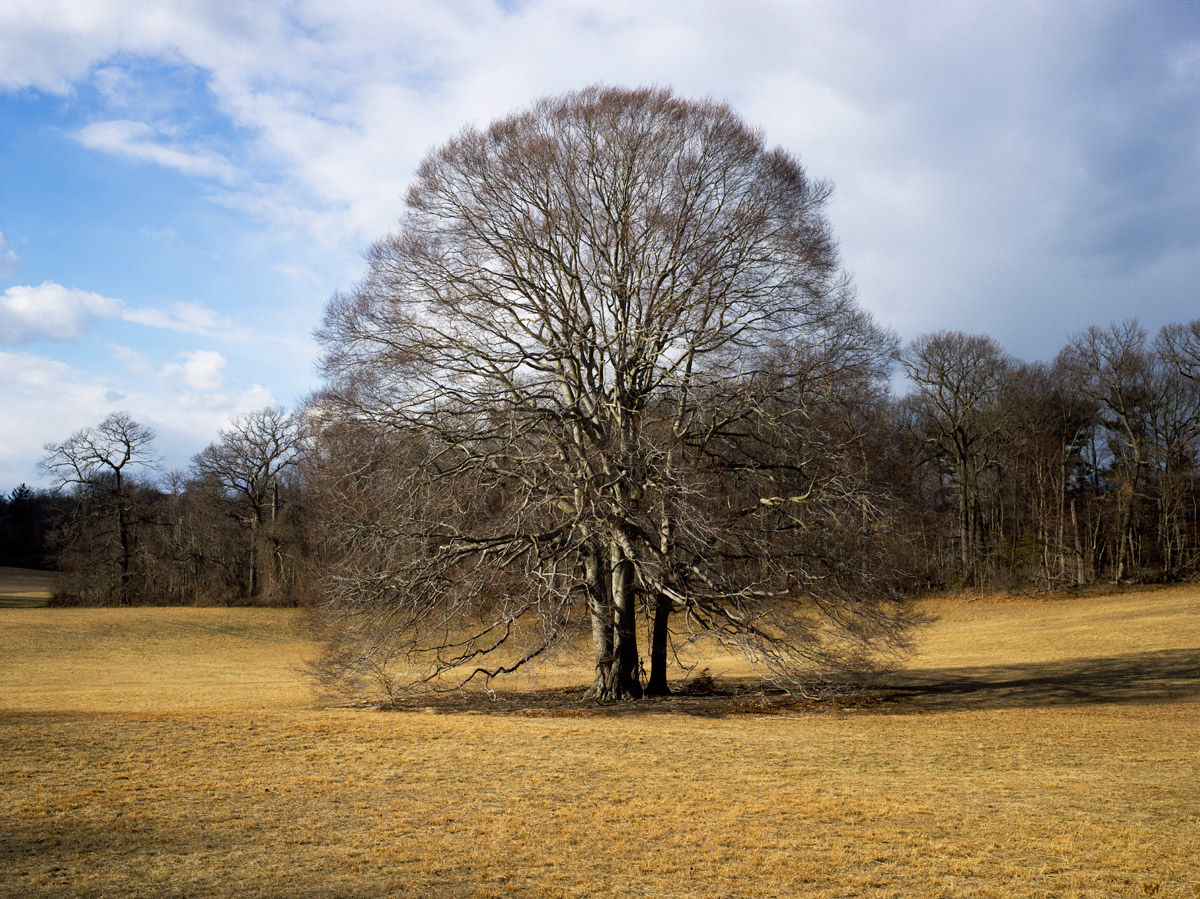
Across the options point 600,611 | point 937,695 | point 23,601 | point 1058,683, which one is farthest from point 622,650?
point 23,601

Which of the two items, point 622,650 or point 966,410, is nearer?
point 622,650

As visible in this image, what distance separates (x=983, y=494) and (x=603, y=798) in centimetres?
4002

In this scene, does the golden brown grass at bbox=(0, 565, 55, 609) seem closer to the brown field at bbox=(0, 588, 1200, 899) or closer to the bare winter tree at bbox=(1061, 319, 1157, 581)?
the brown field at bbox=(0, 588, 1200, 899)

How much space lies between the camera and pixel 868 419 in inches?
634

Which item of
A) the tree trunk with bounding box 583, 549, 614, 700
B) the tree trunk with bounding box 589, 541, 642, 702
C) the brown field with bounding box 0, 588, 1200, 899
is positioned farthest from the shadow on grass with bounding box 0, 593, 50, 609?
the tree trunk with bounding box 589, 541, 642, 702

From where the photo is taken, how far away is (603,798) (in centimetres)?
802

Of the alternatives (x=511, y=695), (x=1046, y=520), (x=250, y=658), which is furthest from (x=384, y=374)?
(x=1046, y=520)

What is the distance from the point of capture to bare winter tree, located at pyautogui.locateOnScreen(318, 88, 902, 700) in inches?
567

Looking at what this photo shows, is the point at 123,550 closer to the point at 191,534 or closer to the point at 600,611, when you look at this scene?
the point at 191,534

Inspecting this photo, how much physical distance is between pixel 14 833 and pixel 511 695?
1140cm

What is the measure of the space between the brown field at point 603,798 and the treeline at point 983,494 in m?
23.6

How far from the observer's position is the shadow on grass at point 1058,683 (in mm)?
17188

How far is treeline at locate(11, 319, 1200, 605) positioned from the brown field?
23550mm

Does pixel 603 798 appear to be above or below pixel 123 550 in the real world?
below
